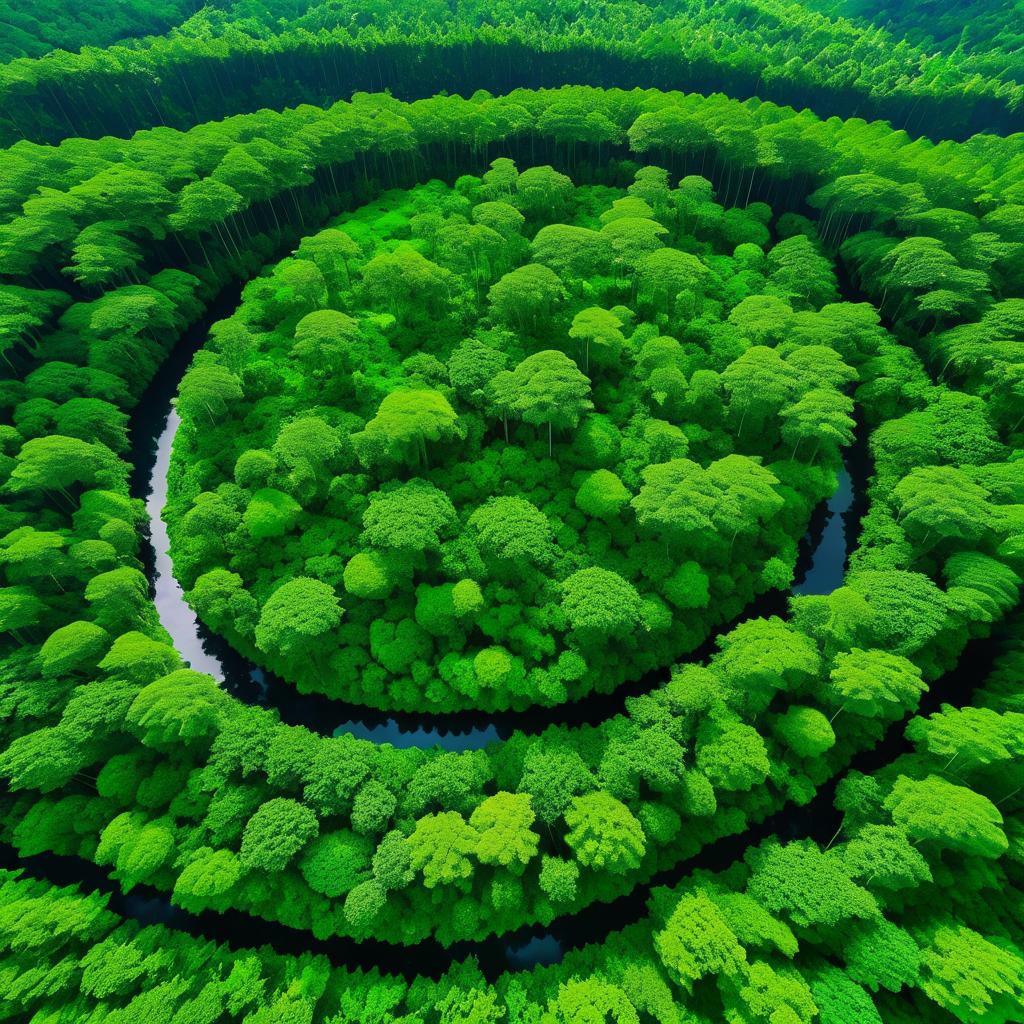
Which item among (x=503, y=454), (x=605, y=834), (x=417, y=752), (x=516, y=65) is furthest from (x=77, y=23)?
(x=605, y=834)

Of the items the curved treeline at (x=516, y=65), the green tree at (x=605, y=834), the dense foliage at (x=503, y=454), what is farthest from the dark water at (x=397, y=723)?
the curved treeline at (x=516, y=65)

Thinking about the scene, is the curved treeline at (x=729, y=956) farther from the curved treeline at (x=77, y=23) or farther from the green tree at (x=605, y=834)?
the curved treeline at (x=77, y=23)

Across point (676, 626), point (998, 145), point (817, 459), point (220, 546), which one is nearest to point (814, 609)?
point (676, 626)

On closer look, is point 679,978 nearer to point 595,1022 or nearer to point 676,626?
point 595,1022

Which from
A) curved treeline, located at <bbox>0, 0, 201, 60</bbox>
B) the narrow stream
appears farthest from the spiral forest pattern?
curved treeline, located at <bbox>0, 0, 201, 60</bbox>

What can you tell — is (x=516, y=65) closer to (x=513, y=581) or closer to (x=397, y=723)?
(x=513, y=581)

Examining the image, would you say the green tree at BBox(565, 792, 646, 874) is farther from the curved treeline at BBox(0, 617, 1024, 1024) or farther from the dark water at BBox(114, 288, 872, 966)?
the dark water at BBox(114, 288, 872, 966)
